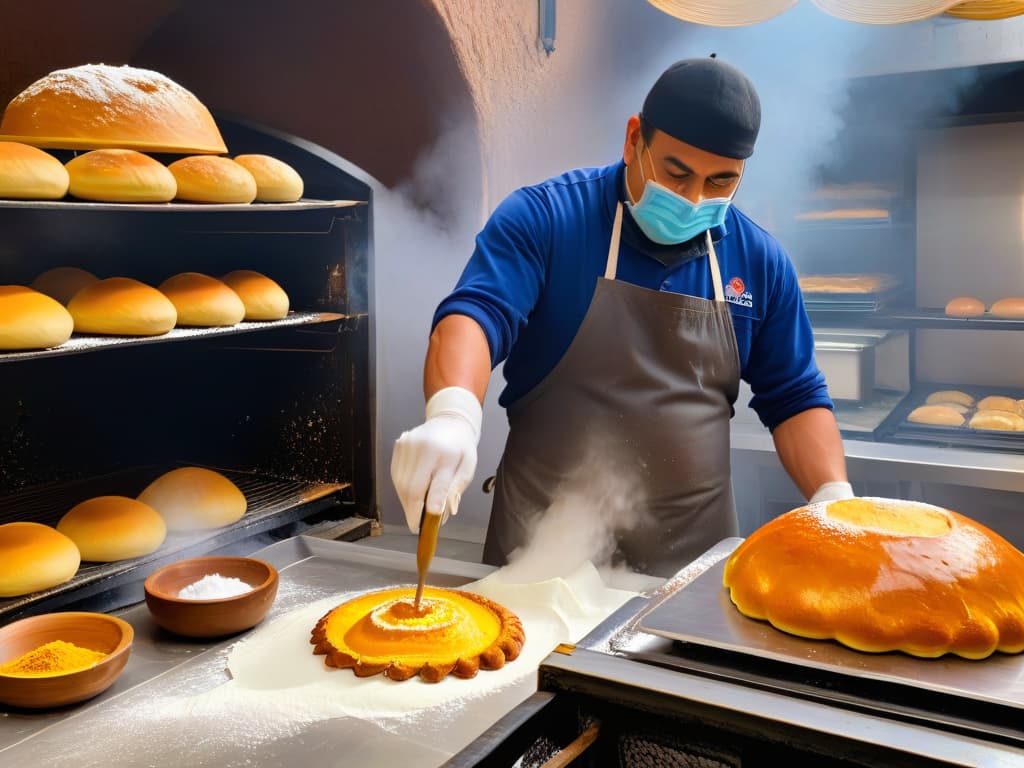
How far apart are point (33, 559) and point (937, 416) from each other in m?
3.01

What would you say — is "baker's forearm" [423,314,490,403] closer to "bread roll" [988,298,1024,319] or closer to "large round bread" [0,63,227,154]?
"large round bread" [0,63,227,154]

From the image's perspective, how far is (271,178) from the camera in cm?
267

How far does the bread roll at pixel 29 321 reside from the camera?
79.5 inches

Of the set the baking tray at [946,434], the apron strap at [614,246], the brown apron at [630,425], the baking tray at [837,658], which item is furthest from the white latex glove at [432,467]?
the baking tray at [946,434]

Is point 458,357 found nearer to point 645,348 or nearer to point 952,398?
point 645,348

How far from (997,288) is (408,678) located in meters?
3.37

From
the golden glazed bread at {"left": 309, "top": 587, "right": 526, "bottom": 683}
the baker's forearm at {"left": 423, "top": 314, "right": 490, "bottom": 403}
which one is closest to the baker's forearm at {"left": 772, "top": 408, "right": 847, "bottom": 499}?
the baker's forearm at {"left": 423, "top": 314, "right": 490, "bottom": 403}

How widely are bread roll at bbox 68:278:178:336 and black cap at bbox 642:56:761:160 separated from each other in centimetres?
139

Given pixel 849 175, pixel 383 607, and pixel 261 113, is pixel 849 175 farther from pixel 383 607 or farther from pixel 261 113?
pixel 383 607

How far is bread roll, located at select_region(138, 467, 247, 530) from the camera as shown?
2533 millimetres

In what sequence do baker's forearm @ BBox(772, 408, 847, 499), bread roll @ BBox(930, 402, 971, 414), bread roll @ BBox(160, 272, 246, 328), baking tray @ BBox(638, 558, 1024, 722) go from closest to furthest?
baking tray @ BBox(638, 558, 1024, 722), baker's forearm @ BBox(772, 408, 847, 499), bread roll @ BBox(160, 272, 246, 328), bread roll @ BBox(930, 402, 971, 414)

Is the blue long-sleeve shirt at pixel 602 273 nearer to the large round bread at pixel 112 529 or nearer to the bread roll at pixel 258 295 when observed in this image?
the bread roll at pixel 258 295

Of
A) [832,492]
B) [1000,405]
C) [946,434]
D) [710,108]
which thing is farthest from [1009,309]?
[710,108]

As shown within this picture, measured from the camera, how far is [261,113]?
370 cm
